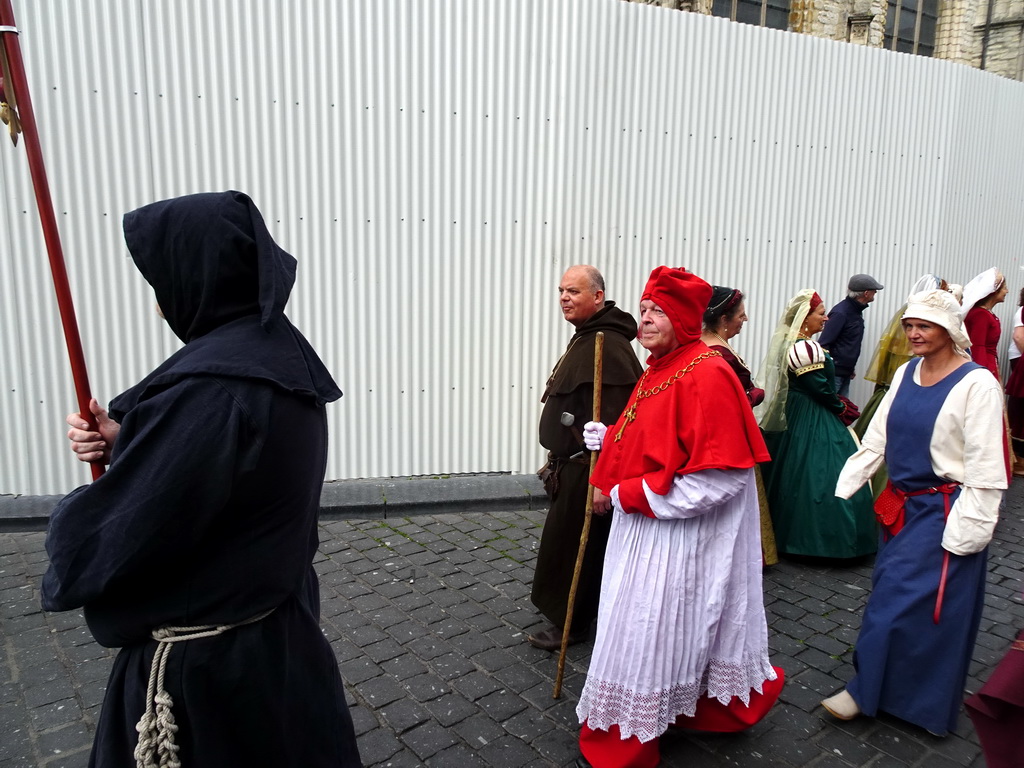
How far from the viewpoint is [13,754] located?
2916 millimetres

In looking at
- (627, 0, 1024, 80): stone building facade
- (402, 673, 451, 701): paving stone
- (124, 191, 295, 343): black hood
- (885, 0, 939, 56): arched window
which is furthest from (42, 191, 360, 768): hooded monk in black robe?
(885, 0, 939, 56): arched window

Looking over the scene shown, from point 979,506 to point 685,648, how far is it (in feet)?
4.37

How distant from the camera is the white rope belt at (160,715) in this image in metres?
1.66

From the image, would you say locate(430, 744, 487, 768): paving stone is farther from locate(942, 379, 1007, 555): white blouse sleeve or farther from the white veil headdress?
the white veil headdress

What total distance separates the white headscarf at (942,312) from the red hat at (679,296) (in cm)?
101

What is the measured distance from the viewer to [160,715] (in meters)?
1.65

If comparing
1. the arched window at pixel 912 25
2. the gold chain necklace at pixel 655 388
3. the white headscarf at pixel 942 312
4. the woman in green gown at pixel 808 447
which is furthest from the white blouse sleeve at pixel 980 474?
the arched window at pixel 912 25

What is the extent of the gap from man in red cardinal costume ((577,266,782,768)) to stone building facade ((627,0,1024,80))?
17.3 m

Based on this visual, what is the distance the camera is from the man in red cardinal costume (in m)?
2.72

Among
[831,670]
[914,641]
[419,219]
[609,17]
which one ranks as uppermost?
[609,17]

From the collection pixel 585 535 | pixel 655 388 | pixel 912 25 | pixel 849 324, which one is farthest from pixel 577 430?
pixel 912 25

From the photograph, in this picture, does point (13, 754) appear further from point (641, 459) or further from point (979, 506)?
point (979, 506)

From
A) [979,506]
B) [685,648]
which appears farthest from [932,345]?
[685,648]

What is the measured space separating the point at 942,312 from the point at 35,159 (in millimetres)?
3250
